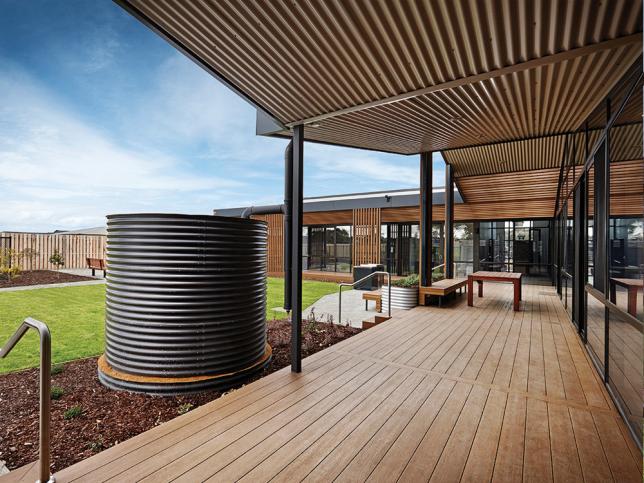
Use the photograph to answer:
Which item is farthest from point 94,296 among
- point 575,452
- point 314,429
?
point 575,452

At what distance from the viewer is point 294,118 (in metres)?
3.91

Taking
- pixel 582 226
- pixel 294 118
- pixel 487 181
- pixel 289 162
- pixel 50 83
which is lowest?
pixel 582 226

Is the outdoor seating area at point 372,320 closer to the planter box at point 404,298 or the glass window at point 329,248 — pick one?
the planter box at point 404,298

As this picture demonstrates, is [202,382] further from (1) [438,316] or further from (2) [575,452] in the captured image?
(1) [438,316]

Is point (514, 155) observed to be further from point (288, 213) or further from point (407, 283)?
point (288, 213)

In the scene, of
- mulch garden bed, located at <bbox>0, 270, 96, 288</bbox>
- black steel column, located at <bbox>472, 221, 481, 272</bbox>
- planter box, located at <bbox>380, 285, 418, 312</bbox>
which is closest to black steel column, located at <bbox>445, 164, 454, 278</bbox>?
planter box, located at <bbox>380, 285, 418, 312</bbox>

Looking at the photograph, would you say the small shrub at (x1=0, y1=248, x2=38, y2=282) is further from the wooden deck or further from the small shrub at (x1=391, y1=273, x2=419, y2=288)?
the wooden deck

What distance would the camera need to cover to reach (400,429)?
2549mm

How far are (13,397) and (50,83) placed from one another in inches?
624

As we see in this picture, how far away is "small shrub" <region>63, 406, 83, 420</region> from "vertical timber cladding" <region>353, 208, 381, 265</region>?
13.3m

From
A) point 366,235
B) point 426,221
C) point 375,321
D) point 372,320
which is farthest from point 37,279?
point 426,221

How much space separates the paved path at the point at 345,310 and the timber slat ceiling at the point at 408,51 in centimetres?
498

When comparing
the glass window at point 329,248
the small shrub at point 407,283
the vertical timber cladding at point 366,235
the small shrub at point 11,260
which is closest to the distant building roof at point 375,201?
the vertical timber cladding at point 366,235

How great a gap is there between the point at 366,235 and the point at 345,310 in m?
7.08
